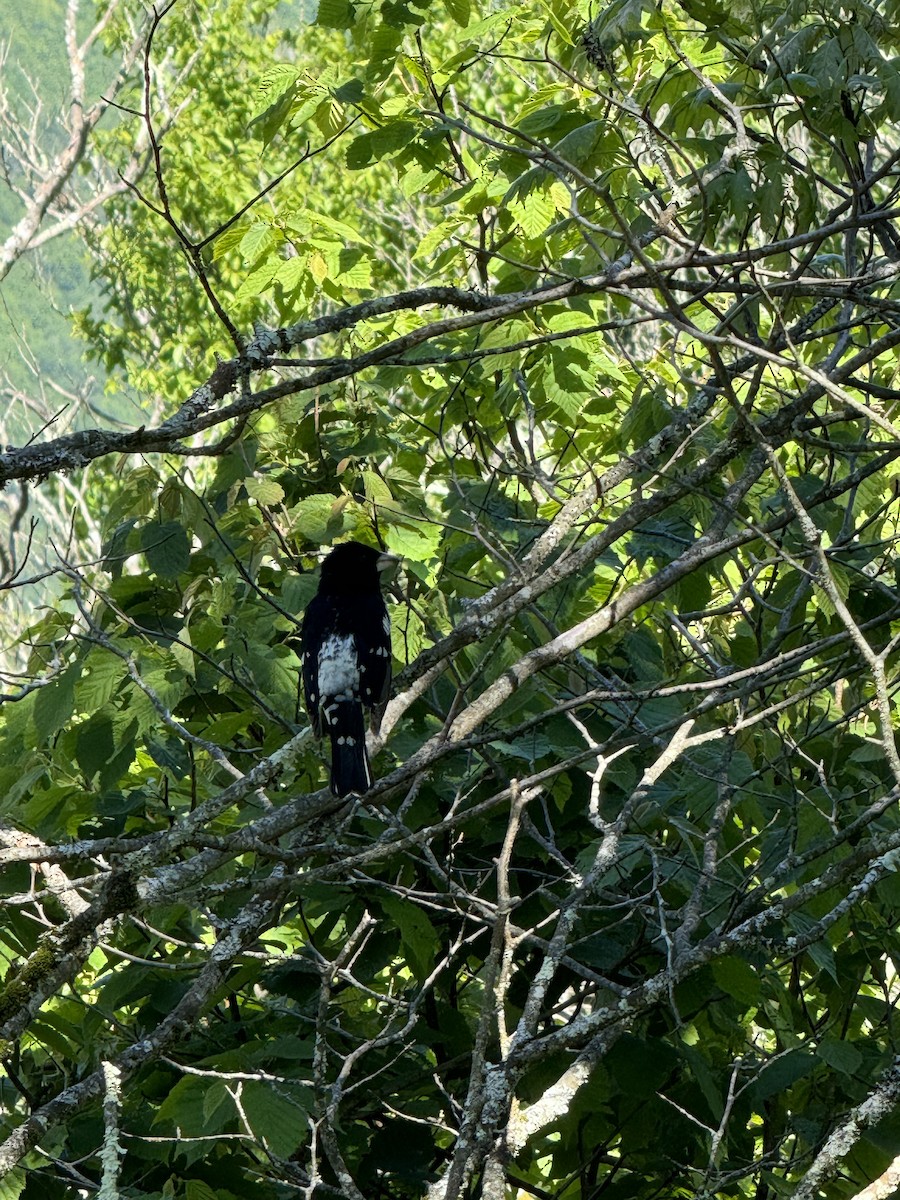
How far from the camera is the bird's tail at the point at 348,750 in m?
3.50

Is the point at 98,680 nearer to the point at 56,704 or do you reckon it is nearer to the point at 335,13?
the point at 56,704

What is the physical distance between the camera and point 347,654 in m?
4.35

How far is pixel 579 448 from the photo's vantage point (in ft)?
17.1

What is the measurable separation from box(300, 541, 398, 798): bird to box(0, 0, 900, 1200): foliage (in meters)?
0.12

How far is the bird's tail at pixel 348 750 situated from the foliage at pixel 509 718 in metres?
0.10

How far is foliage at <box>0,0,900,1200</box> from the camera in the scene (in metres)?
2.90

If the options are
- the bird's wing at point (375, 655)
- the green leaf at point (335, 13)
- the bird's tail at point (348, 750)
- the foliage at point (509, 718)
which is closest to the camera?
the foliage at point (509, 718)

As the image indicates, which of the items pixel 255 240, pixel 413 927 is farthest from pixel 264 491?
pixel 413 927

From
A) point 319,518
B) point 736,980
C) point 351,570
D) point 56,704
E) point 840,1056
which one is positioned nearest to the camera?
point 736,980

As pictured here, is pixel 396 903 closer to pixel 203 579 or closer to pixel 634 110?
pixel 203 579

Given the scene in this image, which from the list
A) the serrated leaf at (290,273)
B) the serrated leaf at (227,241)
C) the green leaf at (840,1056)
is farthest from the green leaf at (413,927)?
the serrated leaf at (290,273)

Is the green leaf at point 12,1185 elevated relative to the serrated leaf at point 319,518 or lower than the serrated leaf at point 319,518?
lower

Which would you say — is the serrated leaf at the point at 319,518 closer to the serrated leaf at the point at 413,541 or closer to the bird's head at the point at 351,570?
the serrated leaf at the point at 413,541

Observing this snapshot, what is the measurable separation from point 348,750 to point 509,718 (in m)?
0.62
